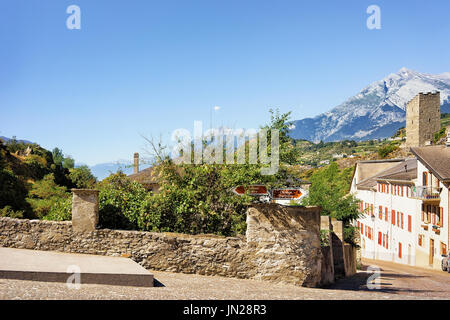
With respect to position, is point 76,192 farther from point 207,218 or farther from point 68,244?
point 207,218

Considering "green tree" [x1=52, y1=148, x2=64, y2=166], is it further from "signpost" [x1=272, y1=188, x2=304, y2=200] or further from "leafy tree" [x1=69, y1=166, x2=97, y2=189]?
"signpost" [x1=272, y1=188, x2=304, y2=200]

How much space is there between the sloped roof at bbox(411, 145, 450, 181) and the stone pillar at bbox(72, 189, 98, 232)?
28.9 m

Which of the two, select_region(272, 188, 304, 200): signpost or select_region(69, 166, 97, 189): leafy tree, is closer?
select_region(272, 188, 304, 200): signpost

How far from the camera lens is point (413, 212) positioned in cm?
4153

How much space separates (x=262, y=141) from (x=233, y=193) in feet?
7.03

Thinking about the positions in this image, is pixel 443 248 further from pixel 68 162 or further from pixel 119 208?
pixel 68 162

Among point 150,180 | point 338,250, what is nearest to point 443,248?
point 338,250

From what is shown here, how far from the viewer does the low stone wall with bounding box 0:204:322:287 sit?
13398 mm

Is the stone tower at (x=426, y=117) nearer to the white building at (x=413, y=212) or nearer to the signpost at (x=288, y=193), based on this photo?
the white building at (x=413, y=212)

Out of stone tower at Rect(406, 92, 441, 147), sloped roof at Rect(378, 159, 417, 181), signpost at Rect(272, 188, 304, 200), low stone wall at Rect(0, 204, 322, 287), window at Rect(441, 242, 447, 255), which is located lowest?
window at Rect(441, 242, 447, 255)

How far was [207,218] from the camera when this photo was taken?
→ 48.5 feet

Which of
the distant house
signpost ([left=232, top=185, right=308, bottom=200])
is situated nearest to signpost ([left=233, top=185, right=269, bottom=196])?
signpost ([left=232, top=185, right=308, bottom=200])

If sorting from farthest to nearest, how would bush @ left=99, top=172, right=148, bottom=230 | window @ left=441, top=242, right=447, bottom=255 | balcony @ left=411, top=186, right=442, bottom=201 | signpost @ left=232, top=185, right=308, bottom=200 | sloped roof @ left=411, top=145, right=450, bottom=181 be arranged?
balcony @ left=411, top=186, right=442, bottom=201
sloped roof @ left=411, top=145, right=450, bottom=181
window @ left=441, top=242, right=447, bottom=255
bush @ left=99, top=172, right=148, bottom=230
signpost @ left=232, top=185, right=308, bottom=200

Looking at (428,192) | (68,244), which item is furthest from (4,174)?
(428,192)
